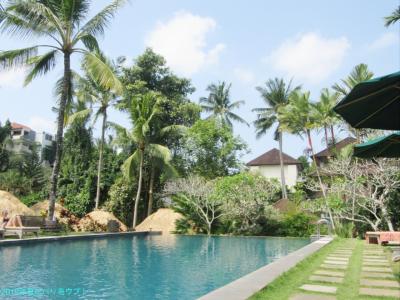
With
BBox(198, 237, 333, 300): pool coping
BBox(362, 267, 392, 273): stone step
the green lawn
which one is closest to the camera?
BBox(198, 237, 333, 300): pool coping

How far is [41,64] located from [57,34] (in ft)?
4.70

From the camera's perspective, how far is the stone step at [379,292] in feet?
14.8

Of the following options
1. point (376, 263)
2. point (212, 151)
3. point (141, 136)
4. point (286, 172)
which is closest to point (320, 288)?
point (376, 263)

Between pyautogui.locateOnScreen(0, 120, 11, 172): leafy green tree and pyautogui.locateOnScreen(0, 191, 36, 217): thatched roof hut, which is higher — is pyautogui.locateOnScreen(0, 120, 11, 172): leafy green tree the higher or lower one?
the higher one

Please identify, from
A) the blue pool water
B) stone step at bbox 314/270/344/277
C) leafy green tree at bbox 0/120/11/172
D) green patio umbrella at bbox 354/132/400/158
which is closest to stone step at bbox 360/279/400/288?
stone step at bbox 314/270/344/277

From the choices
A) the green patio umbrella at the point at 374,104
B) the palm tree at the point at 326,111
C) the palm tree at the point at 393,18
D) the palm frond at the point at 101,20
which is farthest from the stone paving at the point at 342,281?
the palm tree at the point at 326,111

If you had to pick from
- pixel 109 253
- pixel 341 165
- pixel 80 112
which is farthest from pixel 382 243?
pixel 80 112

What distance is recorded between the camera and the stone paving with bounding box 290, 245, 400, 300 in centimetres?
454

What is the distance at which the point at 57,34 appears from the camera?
15914mm

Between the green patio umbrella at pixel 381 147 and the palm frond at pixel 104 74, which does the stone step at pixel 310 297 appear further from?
the palm frond at pixel 104 74

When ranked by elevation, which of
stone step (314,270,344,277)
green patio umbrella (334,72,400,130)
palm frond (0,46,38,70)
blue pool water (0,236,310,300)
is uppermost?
palm frond (0,46,38,70)

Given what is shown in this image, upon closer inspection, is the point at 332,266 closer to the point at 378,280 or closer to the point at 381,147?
the point at 378,280

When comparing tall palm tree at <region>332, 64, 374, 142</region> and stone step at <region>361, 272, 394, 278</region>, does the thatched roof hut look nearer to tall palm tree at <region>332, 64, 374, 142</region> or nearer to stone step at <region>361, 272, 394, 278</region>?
stone step at <region>361, 272, 394, 278</region>

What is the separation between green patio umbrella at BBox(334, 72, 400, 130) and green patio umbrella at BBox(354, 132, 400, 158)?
0.77 ft
